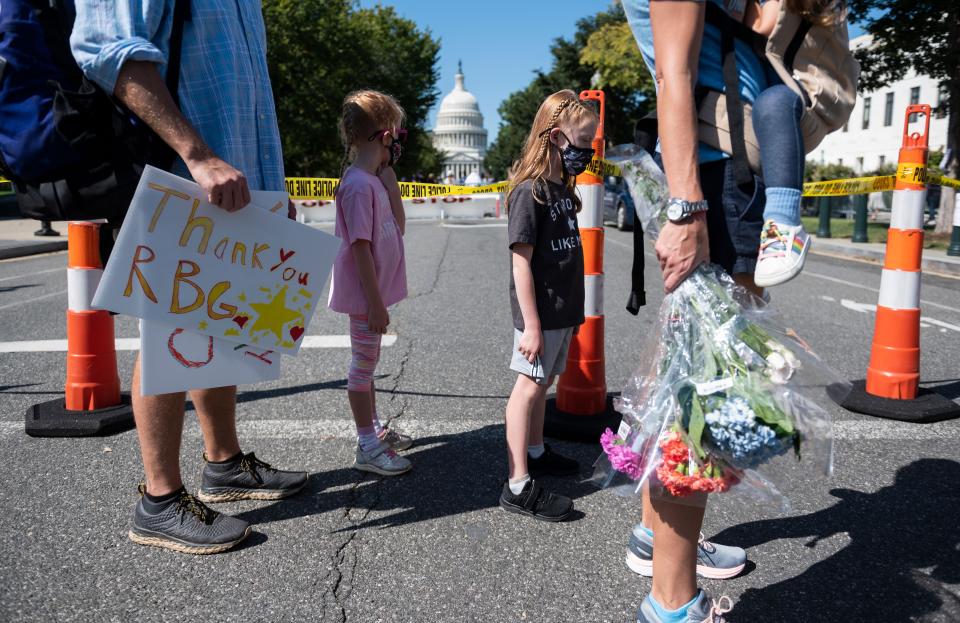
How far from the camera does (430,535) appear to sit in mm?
2582

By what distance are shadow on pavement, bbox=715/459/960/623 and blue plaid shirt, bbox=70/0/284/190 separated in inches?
84.9

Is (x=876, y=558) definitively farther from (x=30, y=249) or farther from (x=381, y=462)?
(x=30, y=249)

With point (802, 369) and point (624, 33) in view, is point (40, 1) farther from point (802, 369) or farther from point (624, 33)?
point (624, 33)

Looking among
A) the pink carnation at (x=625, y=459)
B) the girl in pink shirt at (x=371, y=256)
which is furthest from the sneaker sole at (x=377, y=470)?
the pink carnation at (x=625, y=459)

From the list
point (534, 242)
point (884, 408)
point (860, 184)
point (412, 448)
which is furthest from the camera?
point (860, 184)

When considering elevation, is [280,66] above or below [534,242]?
above

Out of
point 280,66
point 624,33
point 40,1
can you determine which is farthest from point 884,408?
point 280,66

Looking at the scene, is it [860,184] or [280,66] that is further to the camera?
[280,66]

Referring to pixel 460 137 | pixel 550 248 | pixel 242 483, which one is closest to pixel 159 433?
pixel 242 483

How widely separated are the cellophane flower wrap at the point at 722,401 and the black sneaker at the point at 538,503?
34.1 inches

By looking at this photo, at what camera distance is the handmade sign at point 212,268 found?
2193 millimetres

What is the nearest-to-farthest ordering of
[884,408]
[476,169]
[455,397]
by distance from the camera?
[884,408], [455,397], [476,169]

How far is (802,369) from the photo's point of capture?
69.6 inches

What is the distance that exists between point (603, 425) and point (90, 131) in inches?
97.3
